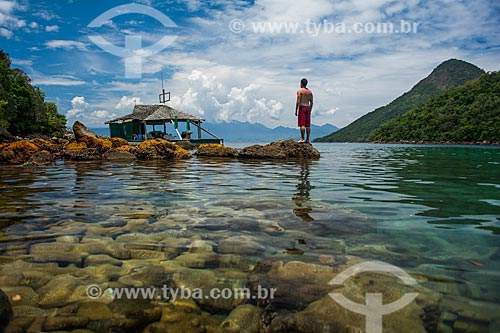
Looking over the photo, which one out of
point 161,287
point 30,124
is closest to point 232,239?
point 161,287

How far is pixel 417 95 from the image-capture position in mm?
142500

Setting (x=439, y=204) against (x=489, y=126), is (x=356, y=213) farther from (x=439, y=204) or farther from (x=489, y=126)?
(x=489, y=126)

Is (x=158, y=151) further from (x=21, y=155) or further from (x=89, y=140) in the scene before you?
(x=21, y=155)

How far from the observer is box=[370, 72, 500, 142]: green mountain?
63.9 metres

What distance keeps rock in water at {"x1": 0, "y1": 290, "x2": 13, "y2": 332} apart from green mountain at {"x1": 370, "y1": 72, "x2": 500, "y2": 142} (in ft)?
240

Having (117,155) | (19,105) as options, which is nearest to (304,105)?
(117,155)

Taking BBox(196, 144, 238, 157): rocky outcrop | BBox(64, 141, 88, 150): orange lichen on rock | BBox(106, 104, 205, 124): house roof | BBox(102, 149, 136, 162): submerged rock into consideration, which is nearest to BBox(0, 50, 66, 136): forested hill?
BBox(106, 104, 205, 124): house roof

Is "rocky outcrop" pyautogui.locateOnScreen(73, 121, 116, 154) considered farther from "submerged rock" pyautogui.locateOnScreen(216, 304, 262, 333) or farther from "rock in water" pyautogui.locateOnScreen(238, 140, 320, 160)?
"submerged rock" pyautogui.locateOnScreen(216, 304, 262, 333)

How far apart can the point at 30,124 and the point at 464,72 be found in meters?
167

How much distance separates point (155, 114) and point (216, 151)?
18716mm

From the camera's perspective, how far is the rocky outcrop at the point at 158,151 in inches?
592

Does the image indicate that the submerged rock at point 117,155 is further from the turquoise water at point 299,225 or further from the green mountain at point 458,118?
the green mountain at point 458,118

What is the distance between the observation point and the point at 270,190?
5.89m

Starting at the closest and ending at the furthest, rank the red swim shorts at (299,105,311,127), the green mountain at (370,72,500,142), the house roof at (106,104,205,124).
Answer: the red swim shorts at (299,105,311,127) < the house roof at (106,104,205,124) < the green mountain at (370,72,500,142)
